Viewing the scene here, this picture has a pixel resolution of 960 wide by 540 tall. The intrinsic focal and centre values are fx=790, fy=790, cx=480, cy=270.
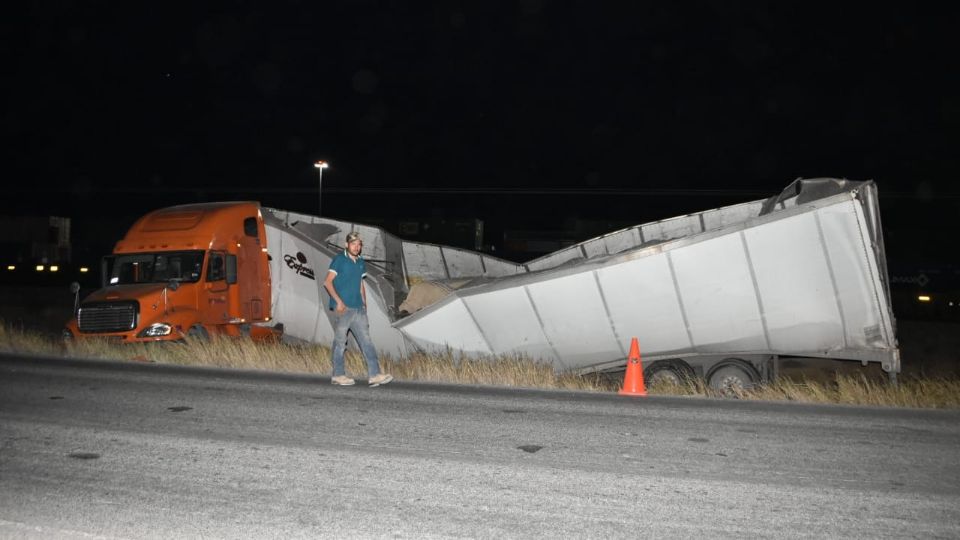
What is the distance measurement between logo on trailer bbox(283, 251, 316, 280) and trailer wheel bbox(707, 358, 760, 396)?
7.54 metres

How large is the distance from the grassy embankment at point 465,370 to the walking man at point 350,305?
3.21ft

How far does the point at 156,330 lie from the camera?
12844 mm

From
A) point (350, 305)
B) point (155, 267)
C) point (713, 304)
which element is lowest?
point (713, 304)

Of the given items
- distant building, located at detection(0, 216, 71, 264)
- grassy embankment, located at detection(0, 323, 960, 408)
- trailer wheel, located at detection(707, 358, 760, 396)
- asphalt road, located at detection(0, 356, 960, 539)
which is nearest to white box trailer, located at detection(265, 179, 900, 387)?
trailer wheel, located at detection(707, 358, 760, 396)

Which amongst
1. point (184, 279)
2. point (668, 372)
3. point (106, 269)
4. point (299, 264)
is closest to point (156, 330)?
point (184, 279)

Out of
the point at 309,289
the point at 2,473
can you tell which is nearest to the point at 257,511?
the point at 2,473

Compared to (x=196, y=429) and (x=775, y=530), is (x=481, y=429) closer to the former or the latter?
(x=196, y=429)

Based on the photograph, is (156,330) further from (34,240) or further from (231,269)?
(34,240)

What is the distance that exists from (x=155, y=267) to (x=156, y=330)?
1.64m

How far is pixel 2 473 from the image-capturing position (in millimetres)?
5254

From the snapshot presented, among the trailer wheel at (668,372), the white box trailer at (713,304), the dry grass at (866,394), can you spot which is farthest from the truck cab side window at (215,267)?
the dry grass at (866,394)

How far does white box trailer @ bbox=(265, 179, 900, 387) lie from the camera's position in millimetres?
10133

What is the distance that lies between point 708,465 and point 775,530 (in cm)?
140

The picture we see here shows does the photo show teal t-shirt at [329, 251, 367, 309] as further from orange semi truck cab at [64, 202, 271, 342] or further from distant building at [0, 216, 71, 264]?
distant building at [0, 216, 71, 264]
